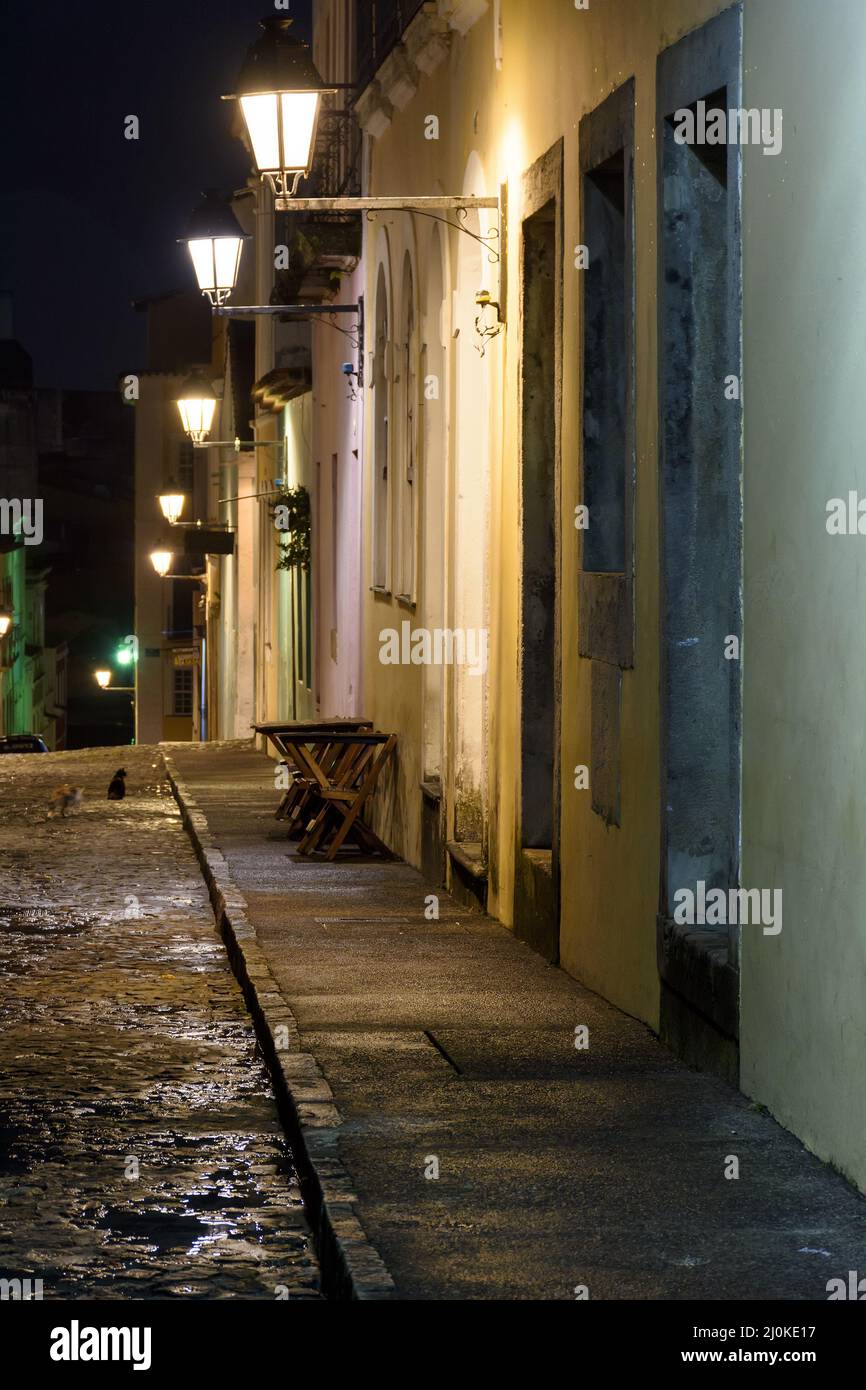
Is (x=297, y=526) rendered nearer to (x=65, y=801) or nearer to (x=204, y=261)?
(x=65, y=801)

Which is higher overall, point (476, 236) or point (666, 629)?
point (476, 236)

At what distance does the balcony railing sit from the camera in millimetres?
14141

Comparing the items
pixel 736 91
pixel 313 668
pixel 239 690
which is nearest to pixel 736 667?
pixel 736 91

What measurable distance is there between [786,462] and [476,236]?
5.47 m

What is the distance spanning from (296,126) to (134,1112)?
5.78 m

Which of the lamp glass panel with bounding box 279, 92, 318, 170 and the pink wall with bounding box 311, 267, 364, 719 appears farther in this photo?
the pink wall with bounding box 311, 267, 364, 719

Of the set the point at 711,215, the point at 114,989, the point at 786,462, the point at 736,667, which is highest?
the point at 711,215

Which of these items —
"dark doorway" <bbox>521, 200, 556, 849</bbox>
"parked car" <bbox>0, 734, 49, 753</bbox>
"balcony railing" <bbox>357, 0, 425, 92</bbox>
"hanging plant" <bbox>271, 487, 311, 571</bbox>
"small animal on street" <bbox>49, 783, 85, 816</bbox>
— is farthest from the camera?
"parked car" <bbox>0, 734, 49, 753</bbox>

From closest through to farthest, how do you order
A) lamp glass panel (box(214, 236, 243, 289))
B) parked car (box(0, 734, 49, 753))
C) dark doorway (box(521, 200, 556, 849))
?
dark doorway (box(521, 200, 556, 849)) → lamp glass panel (box(214, 236, 243, 289)) → parked car (box(0, 734, 49, 753))

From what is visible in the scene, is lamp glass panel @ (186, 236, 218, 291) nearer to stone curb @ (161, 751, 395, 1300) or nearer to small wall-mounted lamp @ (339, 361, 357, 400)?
small wall-mounted lamp @ (339, 361, 357, 400)

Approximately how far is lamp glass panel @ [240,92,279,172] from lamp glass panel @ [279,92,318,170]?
0.05 metres

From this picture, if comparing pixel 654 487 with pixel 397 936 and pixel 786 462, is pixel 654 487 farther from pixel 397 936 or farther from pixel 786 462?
pixel 397 936

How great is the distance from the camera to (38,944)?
37.6ft

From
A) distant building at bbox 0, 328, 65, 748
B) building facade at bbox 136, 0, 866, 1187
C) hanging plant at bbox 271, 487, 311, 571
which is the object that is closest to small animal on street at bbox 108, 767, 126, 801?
hanging plant at bbox 271, 487, 311, 571
